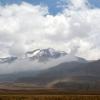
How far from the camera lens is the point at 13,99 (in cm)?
7344

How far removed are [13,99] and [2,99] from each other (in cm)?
270

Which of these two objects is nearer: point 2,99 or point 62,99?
point 2,99

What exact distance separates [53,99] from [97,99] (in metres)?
10.8

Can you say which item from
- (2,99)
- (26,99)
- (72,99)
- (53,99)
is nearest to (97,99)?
(72,99)

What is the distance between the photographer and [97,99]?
7550 cm

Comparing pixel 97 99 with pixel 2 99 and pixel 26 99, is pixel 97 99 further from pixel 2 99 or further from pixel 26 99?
pixel 2 99

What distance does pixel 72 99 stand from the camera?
76750 mm

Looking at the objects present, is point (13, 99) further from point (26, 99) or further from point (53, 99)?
point (53, 99)

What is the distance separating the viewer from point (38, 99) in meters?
74.9

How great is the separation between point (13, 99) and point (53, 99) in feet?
33.1

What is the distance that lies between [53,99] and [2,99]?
12.8m

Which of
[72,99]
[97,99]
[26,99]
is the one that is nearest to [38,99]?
[26,99]

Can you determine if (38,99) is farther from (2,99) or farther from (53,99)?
(2,99)

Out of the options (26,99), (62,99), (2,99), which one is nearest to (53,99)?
(62,99)
